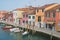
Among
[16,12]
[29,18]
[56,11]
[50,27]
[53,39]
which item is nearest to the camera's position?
[53,39]

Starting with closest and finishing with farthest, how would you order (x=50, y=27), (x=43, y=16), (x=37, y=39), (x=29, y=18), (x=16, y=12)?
(x=37, y=39)
(x=50, y=27)
(x=43, y=16)
(x=29, y=18)
(x=16, y=12)

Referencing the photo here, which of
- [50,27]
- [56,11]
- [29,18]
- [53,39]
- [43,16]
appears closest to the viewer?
[53,39]

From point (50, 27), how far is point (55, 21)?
4.73 feet

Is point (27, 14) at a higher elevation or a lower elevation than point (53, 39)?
higher

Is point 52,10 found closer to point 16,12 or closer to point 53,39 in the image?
point 53,39

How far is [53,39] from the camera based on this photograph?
19.1m

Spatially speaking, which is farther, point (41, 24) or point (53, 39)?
point (41, 24)

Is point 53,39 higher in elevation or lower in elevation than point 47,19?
lower

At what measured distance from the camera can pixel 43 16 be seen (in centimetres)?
2861

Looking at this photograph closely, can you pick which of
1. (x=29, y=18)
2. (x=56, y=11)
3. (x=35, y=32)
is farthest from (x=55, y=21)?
(x=29, y=18)

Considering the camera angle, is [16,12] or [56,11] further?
[16,12]

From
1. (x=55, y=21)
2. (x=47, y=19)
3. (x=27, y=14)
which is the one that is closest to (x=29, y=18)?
(x=27, y=14)

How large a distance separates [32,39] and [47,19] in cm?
625

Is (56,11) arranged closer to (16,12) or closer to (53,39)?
(53,39)
